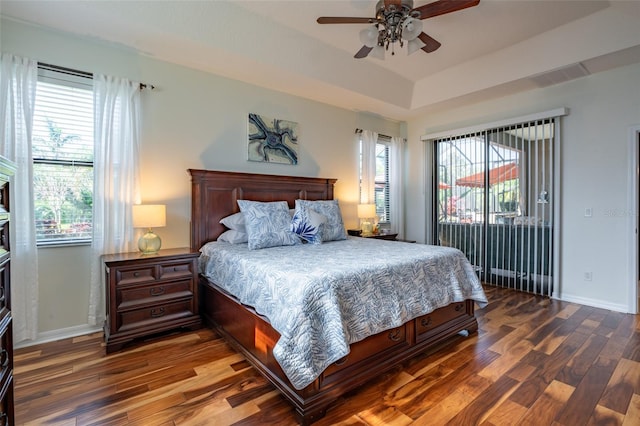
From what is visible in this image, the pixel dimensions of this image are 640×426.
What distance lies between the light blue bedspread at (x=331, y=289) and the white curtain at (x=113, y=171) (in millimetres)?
902

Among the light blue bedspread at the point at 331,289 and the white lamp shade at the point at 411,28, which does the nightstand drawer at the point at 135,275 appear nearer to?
the light blue bedspread at the point at 331,289

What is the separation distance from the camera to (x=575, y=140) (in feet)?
12.2

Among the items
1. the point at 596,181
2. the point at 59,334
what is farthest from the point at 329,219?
the point at 596,181

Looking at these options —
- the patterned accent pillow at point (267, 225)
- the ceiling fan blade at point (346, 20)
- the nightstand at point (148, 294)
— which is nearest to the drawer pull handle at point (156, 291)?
the nightstand at point (148, 294)

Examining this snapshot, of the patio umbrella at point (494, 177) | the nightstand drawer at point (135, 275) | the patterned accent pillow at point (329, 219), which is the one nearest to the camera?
the nightstand drawer at point (135, 275)

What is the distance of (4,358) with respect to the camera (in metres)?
1.16

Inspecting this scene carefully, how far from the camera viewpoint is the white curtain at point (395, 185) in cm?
538

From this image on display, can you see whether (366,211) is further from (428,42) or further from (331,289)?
(331,289)

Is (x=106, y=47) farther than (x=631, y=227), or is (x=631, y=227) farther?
(x=631, y=227)

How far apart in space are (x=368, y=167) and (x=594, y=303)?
10.8ft

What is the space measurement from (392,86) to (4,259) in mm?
4390

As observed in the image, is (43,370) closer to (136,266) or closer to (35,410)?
(35,410)

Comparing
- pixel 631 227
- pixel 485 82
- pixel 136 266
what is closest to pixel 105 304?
pixel 136 266

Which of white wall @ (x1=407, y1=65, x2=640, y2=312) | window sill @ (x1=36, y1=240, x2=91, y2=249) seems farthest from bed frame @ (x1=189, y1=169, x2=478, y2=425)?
white wall @ (x1=407, y1=65, x2=640, y2=312)
